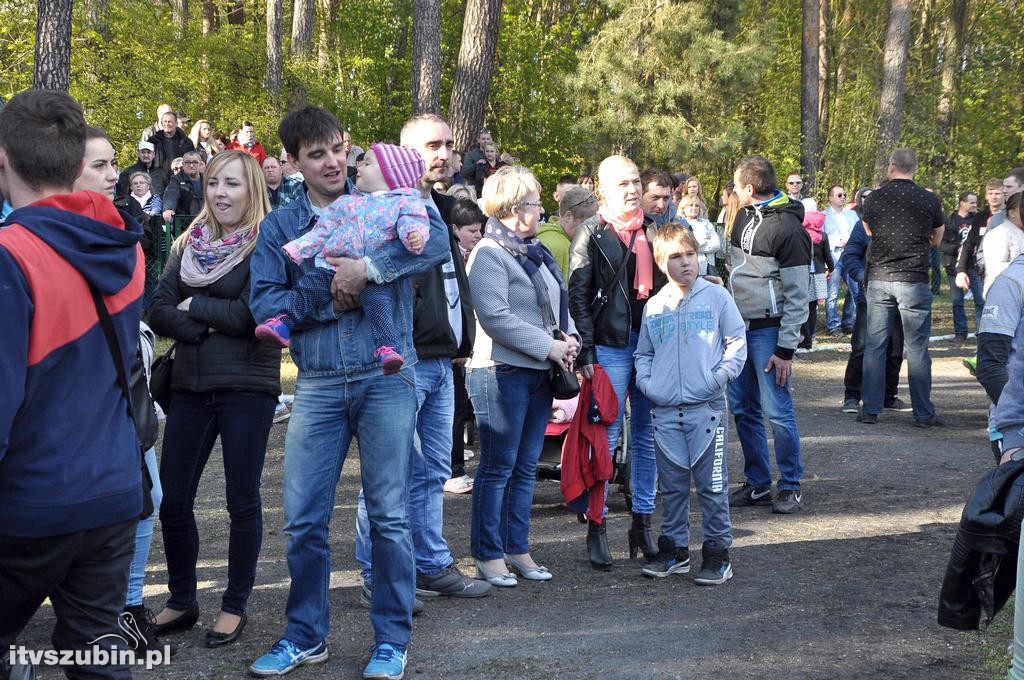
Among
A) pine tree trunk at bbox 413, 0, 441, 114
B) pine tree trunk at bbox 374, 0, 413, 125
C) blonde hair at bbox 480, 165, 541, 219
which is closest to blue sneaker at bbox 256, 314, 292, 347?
blonde hair at bbox 480, 165, 541, 219

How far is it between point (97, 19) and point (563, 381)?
18240mm

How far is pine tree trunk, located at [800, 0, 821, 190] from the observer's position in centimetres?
2727

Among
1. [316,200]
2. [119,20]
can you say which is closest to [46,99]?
[316,200]

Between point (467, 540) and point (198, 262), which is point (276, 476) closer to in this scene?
point (467, 540)

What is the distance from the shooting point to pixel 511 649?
4996 millimetres

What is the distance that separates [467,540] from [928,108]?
3184cm

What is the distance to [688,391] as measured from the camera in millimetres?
5984

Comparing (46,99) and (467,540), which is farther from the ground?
(46,99)

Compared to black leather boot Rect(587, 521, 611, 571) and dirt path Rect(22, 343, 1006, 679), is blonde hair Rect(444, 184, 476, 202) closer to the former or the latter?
dirt path Rect(22, 343, 1006, 679)

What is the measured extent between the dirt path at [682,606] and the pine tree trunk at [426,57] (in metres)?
9.24

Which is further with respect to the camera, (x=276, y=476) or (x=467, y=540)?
(x=276, y=476)

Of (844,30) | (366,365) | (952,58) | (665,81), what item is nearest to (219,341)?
(366,365)

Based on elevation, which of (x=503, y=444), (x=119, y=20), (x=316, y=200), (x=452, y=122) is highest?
(x=119, y=20)

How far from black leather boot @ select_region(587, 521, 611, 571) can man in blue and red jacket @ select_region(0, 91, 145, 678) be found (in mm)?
3475
